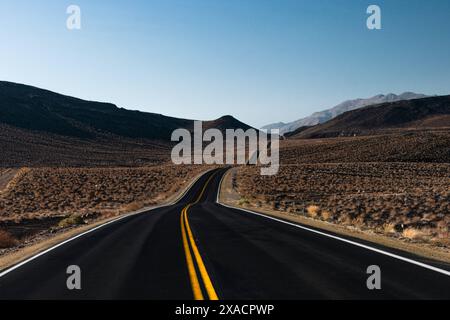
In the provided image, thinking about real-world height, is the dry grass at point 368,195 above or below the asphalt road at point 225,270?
below

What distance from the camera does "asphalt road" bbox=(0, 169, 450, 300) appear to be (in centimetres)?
736

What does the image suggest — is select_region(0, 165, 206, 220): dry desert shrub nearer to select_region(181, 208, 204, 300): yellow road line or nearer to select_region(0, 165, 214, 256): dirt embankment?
select_region(0, 165, 214, 256): dirt embankment

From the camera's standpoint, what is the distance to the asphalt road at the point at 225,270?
7363 mm

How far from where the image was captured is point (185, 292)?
24.5 ft

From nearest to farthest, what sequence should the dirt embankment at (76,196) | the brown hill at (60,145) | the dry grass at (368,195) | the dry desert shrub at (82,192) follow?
1. the dry grass at (368,195)
2. the dirt embankment at (76,196)
3. the dry desert shrub at (82,192)
4. the brown hill at (60,145)

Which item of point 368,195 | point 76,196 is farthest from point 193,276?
point 76,196

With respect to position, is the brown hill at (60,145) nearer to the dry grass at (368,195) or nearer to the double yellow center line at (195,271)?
the dry grass at (368,195)

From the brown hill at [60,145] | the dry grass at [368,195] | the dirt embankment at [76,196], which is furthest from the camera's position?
the brown hill at [60,145]

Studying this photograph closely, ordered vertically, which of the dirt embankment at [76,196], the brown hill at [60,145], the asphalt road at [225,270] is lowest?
the dirt embankment at [76,196]

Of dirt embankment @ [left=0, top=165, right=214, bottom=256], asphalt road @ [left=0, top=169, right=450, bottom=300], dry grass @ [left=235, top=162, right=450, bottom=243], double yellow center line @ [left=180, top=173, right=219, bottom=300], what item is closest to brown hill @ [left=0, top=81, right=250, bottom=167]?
dirt embankment @ [left=0, top=165, right=214, bottom=256]

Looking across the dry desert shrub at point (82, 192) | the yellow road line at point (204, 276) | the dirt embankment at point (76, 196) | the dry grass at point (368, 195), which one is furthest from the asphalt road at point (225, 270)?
the dry desert shrub at point (82, 192)

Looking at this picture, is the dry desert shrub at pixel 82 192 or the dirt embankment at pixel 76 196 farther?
the dry desert shrub at pixel 82 192

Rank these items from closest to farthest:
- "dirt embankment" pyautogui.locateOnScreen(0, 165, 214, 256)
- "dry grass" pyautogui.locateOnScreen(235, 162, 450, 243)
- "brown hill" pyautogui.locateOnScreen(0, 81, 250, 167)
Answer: "dry grass" pyautogui.locateOnScreen(235, 162, 450, 243) → "dirt embankment" pyautogui.locateOnScreen(0, 165, 214, 256) → "brown hill" pyautogui.locateOnScreen(0, 81, 250, 167)
